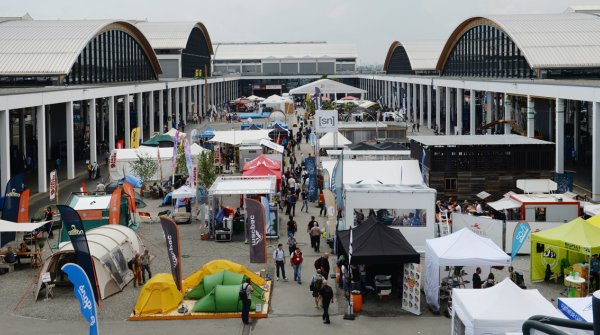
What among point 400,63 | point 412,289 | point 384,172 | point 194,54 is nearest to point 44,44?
point 384,172

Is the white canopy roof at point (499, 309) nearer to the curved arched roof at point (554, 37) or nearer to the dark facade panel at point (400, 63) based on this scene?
the curved arched roof at point (554, 37)

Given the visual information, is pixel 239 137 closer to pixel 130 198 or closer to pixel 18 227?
pixel 130 198

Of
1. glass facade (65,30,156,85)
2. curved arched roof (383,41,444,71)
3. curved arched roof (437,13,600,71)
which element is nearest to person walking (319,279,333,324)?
curved arched roof (437,13,600,71)

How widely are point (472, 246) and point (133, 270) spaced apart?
25.1ft

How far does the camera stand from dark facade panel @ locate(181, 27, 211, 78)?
8625 cm

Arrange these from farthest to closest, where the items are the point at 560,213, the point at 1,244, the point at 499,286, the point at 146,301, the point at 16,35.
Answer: the point at 16,35
the point at 560,213
the point at 1,244
the point at 146,301
the point at 499,286

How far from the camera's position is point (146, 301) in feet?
51.0

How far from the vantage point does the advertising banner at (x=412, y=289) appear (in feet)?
50.7

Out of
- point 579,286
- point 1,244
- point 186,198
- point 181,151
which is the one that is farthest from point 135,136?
point 579,286

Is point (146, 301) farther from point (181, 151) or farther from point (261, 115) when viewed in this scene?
point (261, 115)

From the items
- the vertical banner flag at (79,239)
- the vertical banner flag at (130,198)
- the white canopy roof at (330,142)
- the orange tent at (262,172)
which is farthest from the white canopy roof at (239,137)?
the vertical banner flag at (79,239)

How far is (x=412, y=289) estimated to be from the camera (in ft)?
51.1

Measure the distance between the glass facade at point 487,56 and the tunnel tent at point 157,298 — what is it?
3803cm

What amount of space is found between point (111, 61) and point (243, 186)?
3493 cm
